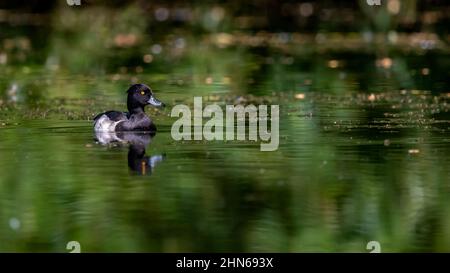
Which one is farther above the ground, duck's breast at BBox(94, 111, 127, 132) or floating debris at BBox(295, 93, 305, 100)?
floating debris at BBox(295, 93, 305, 100)

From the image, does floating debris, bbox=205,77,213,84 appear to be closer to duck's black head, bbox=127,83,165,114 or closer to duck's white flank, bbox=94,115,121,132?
duck's black head, bbox=127,83,165,114

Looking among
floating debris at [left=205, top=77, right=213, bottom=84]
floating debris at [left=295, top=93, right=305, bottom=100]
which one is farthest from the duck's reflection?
floating debris at [left=205, top=77, right=213, bottom=84]

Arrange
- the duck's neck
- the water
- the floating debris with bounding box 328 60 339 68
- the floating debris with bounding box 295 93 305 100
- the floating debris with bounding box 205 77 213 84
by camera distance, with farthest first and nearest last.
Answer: the floating debris with bounding box 328 60 339 68 < the floating debris with bounding box 205 77 213 84 < the floating debris with bounding box 295 93 305 100 < the duck's neck < the water

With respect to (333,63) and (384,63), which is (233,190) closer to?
(384,63)

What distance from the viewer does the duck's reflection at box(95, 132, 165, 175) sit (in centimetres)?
1357

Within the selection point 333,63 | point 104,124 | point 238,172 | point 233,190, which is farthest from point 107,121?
point 333,63

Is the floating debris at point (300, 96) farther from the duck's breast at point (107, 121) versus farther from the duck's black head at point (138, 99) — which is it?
the duck's breast at point (107, 121)

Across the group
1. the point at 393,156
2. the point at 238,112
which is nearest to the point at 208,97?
the point at 238,112

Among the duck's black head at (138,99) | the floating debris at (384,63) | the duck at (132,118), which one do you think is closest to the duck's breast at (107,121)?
the duck at (132,118)

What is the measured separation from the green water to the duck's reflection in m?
0.08

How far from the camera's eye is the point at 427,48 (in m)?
28.4

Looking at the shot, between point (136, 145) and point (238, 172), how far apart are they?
2.26m

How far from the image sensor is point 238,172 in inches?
522
